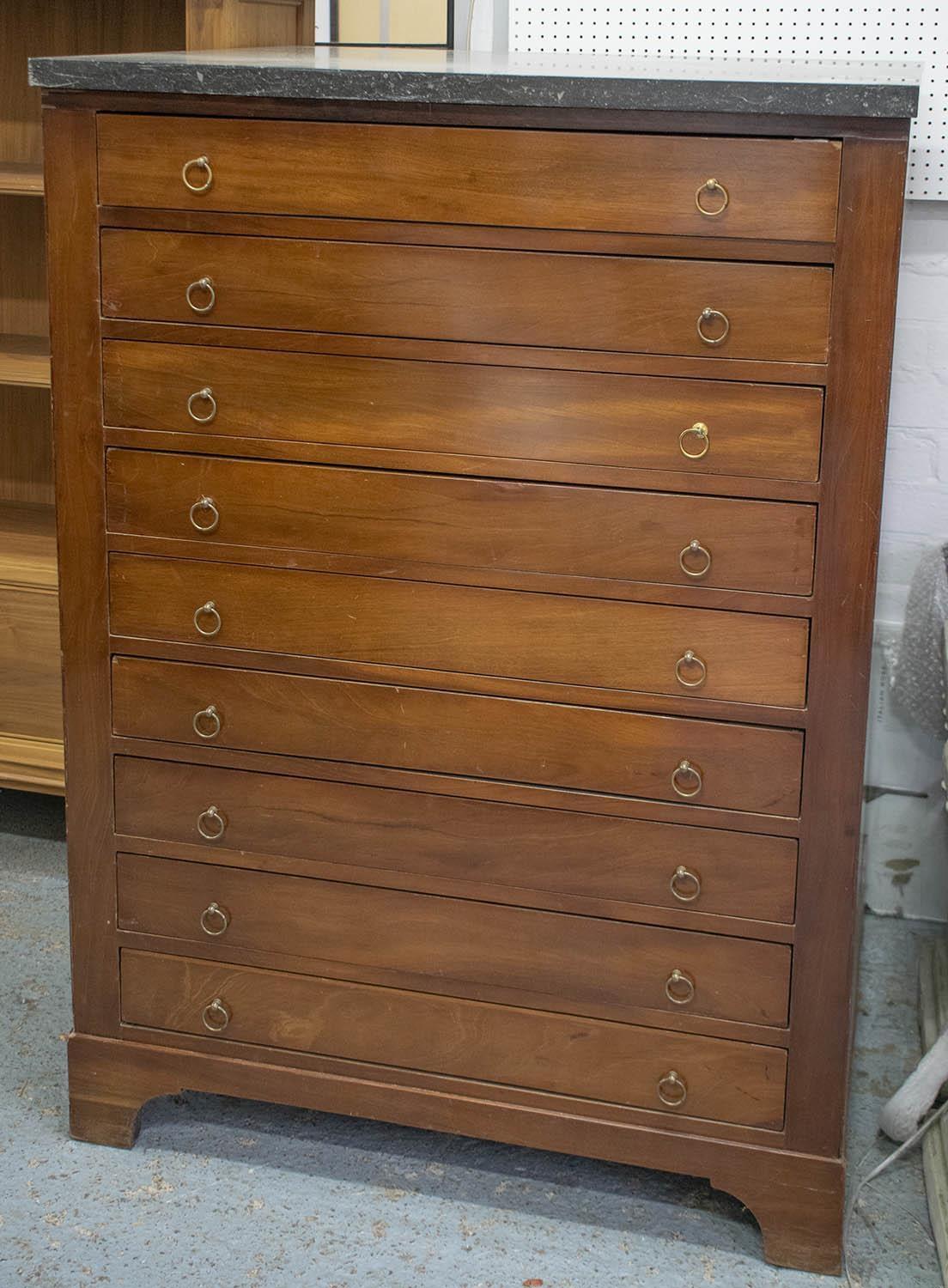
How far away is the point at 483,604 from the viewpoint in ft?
6.05

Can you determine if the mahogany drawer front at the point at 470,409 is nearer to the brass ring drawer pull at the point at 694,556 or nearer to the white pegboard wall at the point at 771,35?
the brass ring drawer pull at the point at 694,556

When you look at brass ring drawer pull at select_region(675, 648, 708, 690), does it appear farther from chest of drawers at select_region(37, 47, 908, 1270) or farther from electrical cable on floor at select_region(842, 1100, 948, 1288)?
electrical cable on floor at select_region(842, 1100, 948, 1288)

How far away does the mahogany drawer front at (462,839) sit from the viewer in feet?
6.07

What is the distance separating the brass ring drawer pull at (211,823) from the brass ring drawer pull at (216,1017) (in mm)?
230

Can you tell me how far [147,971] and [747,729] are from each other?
2.87ft

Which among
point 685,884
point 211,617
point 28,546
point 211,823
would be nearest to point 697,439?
point 685,884

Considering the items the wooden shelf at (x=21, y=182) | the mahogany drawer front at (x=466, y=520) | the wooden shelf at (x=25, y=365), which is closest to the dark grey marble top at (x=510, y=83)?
the mahogany drawer front at (x=466, y=520)

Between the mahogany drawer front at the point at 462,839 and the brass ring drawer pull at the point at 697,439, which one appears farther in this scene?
the mahogany drawer front at the point at 462,839

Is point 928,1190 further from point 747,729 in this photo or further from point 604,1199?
point 747,729

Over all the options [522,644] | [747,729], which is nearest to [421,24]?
[522,644]

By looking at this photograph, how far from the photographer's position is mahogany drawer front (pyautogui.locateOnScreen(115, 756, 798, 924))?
1852 millimetres

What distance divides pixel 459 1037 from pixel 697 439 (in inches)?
32.4

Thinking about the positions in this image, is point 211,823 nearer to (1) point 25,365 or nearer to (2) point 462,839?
(2) point 462,839

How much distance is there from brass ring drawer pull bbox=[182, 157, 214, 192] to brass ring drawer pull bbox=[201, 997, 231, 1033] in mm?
1036
